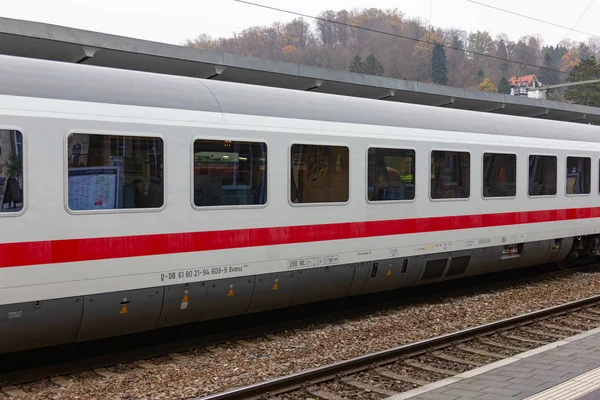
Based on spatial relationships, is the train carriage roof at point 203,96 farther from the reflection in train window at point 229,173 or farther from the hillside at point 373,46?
the hillside at point 373,46

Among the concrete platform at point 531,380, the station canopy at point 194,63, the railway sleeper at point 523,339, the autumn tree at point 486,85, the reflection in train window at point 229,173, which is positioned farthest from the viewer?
the autumn tree at point 486,85

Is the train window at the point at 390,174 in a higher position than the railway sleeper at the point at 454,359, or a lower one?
higher

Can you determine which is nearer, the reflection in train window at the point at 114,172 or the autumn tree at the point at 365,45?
the reflection in train window at the point at 114,172

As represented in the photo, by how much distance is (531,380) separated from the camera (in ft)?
21.5

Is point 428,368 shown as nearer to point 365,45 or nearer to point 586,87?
point 365,45

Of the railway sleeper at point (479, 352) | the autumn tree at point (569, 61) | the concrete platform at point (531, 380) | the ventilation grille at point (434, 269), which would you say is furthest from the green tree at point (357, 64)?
the concrete platform at point (531, 380)

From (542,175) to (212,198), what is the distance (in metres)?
8.13

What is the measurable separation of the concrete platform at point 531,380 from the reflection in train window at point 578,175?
6964mm

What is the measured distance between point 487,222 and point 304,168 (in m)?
4.70

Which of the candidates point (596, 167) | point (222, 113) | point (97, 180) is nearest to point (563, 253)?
point (596, 167)

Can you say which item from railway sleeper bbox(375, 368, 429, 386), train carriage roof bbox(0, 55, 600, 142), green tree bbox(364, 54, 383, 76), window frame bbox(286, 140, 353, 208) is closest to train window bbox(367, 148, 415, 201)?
window frame bbox(286, 140, 353, 208)

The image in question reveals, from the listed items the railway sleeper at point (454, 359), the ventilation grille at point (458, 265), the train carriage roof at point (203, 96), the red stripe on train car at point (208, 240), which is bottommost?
the railway sleeper at point (454, 359)

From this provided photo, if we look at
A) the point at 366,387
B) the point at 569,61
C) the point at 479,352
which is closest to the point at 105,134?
the point at 366,387

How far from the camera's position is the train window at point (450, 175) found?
11164 mm
